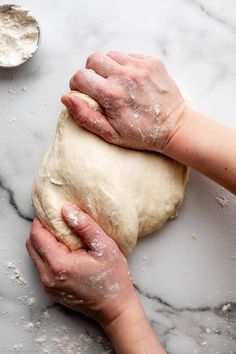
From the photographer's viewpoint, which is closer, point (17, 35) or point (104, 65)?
point (104, 65)

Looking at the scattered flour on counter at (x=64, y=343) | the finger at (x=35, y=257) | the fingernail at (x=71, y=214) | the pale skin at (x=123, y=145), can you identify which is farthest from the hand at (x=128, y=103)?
the scattered flour on counter at (x=64, y=343)

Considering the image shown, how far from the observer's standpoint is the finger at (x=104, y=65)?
1088 mm

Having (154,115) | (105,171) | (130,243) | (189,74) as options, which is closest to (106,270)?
(130,243)

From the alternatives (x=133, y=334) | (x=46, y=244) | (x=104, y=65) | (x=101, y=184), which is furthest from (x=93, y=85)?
(x=133, y=334)

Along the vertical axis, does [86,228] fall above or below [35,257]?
above

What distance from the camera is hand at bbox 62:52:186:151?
3.50 feet

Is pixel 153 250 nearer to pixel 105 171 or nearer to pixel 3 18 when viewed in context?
pixel 105 171

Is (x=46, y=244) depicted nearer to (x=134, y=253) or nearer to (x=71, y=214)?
(x=71, y=214)

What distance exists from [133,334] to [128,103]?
0.44m

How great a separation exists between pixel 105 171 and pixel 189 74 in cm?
34

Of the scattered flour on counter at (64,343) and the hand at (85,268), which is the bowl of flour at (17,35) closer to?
the hand at (85,268)

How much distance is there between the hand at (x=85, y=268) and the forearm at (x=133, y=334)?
15 millimetres

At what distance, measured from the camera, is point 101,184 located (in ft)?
3.49

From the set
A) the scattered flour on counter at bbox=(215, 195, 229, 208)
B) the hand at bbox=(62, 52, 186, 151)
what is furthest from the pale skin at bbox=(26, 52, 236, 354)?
the scattered flour on counter at bbox=(215, 195, 229, 208)
